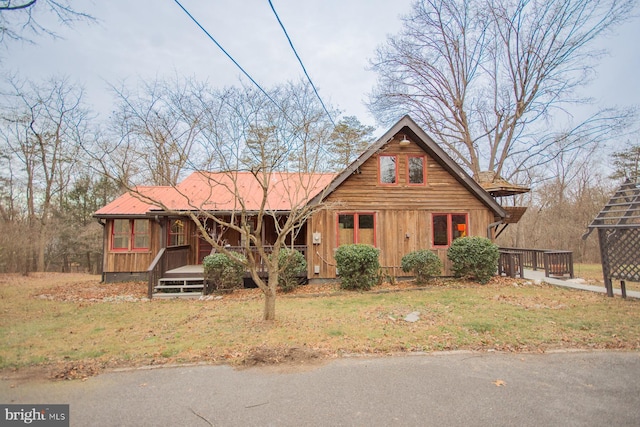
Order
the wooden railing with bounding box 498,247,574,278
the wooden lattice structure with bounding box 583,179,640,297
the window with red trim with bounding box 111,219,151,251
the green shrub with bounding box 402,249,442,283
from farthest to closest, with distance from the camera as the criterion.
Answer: the window with red trim with bounding box 111,219,151,251 < the wooden railing with bounding box 498,247,574,278 < the green shrub with bounding box 402,249,442,283 < the wooden lattice structure with bounding box 583,179,640,297

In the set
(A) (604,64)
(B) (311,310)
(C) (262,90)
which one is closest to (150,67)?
(C) (262,90)

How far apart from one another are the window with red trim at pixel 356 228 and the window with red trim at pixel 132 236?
8.66m

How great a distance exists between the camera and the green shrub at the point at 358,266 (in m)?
10.9

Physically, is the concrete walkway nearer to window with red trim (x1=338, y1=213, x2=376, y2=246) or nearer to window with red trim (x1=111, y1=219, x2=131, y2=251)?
window with red trim (x1=338, y1=213, x2=376, y2=246)

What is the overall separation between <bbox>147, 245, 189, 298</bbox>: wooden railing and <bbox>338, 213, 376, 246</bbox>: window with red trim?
6.45 metres

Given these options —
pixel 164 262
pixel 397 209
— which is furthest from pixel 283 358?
pixel 397 209

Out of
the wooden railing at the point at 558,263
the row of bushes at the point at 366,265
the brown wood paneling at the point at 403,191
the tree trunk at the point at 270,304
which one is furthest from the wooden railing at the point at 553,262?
the tree trunk at the point at 270,304

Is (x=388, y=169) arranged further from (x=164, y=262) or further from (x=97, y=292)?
(x=97, y=292)

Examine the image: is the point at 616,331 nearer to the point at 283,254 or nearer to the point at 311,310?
the point at 311,310

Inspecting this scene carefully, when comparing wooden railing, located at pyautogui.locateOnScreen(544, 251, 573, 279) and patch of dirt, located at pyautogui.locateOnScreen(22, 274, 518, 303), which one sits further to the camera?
wooden railing, located at pyautogui.locateOnScreen(544, 251, 573, 279)

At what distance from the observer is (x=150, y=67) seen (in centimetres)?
939

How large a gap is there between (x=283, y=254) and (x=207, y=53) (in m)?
6.28

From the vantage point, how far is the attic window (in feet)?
42.8

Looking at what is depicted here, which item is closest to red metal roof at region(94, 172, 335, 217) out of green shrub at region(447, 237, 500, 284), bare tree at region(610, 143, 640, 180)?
green shrub at region(447, 237, 500, 284)
